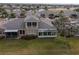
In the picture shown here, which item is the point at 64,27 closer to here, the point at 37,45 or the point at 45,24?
the point at 45,24

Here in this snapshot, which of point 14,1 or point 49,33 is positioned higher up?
point 14,1

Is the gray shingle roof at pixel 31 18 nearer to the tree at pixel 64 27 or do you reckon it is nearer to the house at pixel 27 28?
the house at pixel 27 28

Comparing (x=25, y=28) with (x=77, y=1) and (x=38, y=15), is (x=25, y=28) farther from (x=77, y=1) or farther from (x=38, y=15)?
(x=77, y=1)

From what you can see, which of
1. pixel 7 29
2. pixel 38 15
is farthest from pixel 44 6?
pixel 7 29

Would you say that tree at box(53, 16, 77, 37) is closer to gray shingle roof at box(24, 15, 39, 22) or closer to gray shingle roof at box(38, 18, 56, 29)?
gray shingle roof at box(38, 18, 56, 29)

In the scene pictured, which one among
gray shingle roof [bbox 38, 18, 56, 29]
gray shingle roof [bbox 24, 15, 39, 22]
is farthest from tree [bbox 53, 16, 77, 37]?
gray shingle roof [bbox 24, 15, 39, 22]
